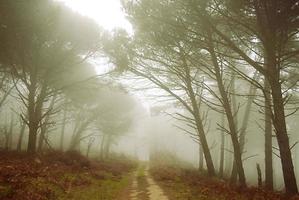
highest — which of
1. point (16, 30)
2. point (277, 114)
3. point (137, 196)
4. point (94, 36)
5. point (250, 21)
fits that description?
point (94, 36)

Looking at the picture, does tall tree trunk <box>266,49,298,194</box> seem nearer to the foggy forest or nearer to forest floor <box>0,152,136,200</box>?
the foggy forest

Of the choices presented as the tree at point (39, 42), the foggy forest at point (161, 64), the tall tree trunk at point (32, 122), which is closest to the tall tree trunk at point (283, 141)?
the foggy forest at point (161, 64)

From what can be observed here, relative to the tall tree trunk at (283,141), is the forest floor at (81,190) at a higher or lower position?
lower

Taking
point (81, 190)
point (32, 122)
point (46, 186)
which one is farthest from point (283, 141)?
point (32, 122)

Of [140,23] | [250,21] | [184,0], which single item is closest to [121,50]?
[140,23]

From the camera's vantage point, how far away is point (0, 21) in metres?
13.6

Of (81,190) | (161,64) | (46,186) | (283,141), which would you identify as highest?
(161,64)

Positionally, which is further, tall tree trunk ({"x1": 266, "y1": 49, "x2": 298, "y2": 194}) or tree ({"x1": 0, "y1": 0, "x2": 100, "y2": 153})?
tree ({"x1": 0, "y1": 0, "x2": 100, "y2": 153})

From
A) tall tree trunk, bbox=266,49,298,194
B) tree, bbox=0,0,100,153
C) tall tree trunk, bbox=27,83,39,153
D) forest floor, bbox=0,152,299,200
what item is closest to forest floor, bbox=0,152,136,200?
forest floor, bbox=0,152,299,200

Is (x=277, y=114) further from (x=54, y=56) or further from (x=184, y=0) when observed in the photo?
(x=54, y=56)

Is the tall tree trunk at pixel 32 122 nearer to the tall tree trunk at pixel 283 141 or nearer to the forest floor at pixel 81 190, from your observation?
the forest floor at pixel 81 190

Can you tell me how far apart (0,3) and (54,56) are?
13.8ft

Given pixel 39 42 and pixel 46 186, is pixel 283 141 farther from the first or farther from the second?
pixel 39 42

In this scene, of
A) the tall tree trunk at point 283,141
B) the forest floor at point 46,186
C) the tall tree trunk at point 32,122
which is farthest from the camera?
the tall tree trunk at point 32,122
